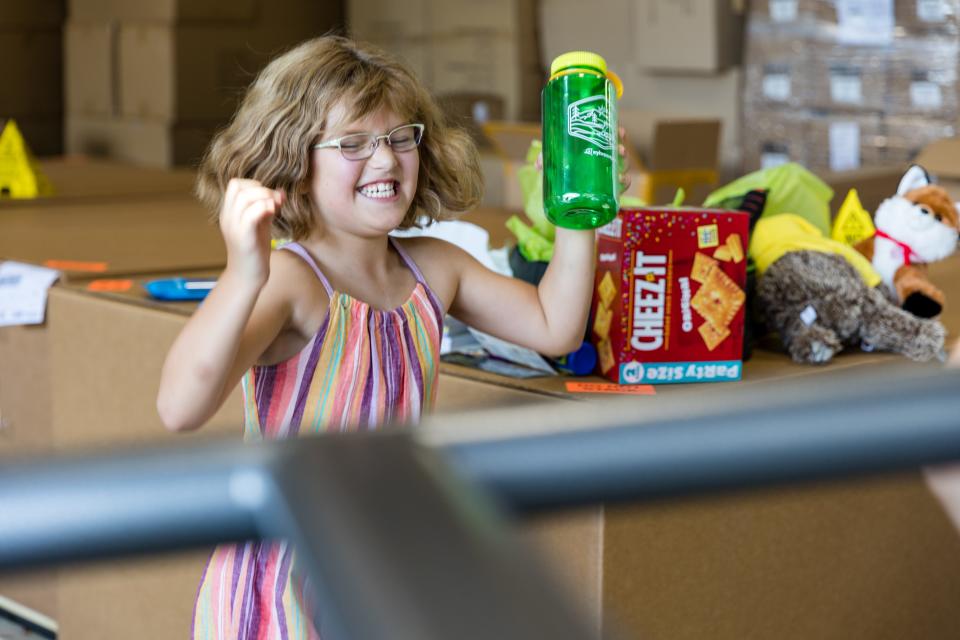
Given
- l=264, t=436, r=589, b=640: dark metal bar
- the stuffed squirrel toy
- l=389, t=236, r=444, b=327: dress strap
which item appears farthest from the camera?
the stuffed squirrel toy

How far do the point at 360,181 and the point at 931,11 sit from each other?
242 centimetres

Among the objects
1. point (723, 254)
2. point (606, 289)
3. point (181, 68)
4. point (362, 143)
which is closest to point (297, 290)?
point (362, 143)

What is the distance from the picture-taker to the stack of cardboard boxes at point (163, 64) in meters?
4.43

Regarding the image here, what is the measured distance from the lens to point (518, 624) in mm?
189

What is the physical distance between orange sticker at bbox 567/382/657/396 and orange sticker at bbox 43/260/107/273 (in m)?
1.02

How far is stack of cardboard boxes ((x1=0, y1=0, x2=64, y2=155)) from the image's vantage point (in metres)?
4.96

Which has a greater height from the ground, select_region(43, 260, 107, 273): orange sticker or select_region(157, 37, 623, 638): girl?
select_region(157, 37, 623, 638): girl

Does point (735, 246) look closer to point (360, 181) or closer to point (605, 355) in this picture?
point (605, 355)

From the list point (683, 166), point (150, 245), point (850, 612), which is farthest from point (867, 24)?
point (850, 612)

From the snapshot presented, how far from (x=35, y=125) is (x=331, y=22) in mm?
1229

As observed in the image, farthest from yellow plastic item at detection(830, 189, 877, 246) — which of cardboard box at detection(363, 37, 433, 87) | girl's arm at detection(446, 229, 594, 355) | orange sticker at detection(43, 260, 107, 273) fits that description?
cardboard box at detection(363, 37, 433, 87)

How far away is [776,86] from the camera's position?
371 centimetres

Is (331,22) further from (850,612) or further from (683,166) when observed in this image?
(850,612)

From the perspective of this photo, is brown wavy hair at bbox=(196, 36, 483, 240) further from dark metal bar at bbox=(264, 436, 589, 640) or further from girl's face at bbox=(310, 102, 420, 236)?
dark metal bar at bbox=(264, 436, 589, 640)
